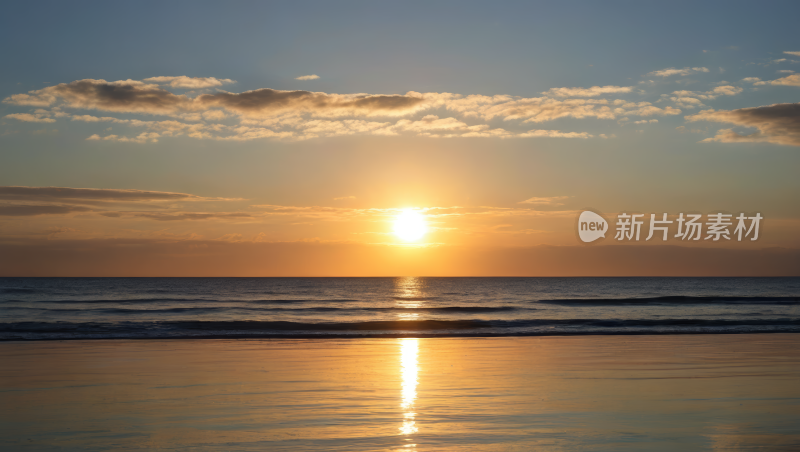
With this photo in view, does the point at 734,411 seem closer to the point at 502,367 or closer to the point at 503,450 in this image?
the point at 503,450

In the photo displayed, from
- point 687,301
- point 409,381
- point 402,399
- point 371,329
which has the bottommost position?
point 402,399

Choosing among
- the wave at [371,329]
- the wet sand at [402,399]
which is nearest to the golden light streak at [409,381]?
the wet sand at [402,399]

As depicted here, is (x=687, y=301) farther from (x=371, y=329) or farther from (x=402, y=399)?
(x=402, y=399)

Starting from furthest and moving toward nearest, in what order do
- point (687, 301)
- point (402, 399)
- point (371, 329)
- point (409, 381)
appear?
point (687, 301) < point (371, 329) < point (409, 381) < point (402, 399)

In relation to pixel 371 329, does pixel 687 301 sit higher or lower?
higher

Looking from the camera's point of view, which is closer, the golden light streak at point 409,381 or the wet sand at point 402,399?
the wet sand at point 402,399

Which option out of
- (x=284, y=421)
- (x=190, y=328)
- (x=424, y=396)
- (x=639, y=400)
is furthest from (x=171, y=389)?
(x=190, y=328)

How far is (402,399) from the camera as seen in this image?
10039 millimetres

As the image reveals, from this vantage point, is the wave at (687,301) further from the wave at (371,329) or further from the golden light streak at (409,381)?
the golden light streak at (409,381)

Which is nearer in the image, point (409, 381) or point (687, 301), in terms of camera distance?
point (409, 381)

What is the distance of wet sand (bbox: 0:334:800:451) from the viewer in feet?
24.7

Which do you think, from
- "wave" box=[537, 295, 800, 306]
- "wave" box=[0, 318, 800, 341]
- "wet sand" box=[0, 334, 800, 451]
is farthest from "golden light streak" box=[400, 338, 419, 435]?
"wave" box=[537, 295, 800, 306]

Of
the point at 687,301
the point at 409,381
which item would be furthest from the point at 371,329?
the point at 687,301

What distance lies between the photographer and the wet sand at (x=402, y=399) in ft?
24.7
